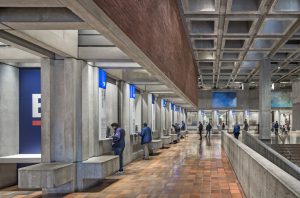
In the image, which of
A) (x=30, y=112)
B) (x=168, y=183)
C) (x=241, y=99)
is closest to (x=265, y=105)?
(x=168, y=183)

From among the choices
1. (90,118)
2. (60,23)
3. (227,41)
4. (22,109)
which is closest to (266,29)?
(227,41)

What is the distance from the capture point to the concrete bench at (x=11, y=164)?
370 inches

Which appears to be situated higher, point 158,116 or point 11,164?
point 158,116

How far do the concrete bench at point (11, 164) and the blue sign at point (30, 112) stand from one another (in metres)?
0.34

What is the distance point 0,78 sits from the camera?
391 inches

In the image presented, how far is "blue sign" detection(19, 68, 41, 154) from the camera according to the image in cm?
1041

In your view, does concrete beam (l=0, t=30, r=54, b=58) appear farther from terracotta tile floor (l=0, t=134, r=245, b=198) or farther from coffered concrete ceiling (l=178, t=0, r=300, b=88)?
coffered concrete ceiling (l=178, t=0, r=300, b=88)

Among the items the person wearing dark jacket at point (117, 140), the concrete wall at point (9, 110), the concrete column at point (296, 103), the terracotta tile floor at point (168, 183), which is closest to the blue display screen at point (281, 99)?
the concrete column at point (296, 103)

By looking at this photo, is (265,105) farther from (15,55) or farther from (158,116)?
(15,55)

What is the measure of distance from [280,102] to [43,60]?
3895 centimetres

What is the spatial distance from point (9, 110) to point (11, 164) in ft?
4.30

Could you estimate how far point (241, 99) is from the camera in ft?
144

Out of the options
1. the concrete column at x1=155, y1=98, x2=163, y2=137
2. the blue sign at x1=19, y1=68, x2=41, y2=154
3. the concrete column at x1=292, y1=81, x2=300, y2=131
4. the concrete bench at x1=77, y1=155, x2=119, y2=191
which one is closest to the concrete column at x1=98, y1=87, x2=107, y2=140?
the blue sign at x1=19, y1=68, x2=41, y2=154

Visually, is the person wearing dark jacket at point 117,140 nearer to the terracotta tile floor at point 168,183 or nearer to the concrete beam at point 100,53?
the terracotta tile floor at point 168,183
